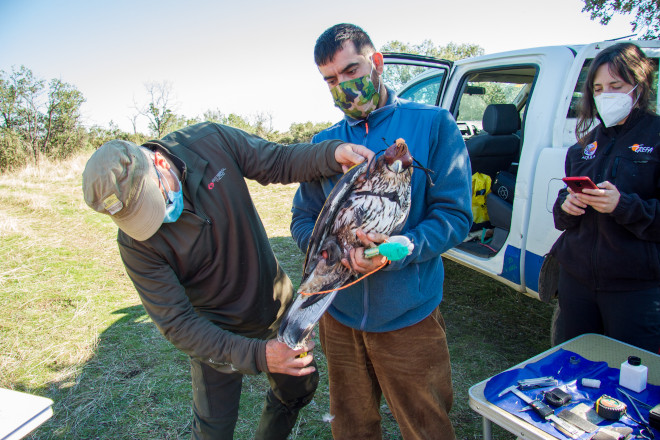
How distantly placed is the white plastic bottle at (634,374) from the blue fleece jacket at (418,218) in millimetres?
805

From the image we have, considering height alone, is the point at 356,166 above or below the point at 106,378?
above

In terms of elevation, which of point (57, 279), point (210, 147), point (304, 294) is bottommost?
point (57, 279)

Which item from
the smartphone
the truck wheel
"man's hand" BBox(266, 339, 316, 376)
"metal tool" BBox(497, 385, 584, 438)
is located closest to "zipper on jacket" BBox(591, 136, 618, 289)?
the smartphone

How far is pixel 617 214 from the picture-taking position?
1.87m

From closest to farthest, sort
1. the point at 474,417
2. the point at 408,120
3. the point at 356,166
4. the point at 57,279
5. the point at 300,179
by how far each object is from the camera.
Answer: the point at 356,166, the point at 408,120, the point at 300,179, the point at 474,417, the point at 57,279

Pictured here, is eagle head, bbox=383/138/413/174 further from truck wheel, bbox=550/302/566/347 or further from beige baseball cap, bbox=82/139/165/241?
truck wheel, bbox=550/302/566/347

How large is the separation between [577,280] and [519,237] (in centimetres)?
98

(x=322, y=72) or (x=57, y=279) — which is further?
(x=57, y=279)

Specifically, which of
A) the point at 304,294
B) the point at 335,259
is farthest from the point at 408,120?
the point at 304,294

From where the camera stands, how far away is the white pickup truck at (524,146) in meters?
2.86

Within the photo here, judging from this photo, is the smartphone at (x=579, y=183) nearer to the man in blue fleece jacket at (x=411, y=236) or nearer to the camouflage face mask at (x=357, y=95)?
the man in blue fleece jacket at (x=411, y=236)

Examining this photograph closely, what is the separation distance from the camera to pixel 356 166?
5.31 ft

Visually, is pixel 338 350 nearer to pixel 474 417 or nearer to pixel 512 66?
pixel 474 417

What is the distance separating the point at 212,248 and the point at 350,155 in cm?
83
